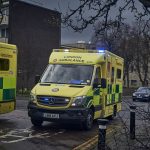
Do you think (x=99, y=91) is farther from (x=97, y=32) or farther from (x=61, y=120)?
(x=97, y=32)

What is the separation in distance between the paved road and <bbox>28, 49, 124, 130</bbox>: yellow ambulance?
392mm

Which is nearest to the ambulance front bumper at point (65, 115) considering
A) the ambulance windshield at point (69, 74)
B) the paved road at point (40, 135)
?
the paved road at point (40, 135)

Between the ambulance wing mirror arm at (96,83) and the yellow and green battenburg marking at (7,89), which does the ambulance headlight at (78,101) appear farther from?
the yellow and green battenburg marking at (7,89)

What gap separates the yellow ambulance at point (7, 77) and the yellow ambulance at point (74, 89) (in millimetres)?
1204

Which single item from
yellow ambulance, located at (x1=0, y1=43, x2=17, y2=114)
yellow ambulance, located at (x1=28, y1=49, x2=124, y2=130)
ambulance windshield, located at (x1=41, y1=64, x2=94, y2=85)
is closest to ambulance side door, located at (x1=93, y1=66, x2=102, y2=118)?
yellow ambulance, located at (x1=28, y1=49, x2=124, y2=130)

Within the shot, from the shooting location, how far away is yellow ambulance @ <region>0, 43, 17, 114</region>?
16.0 m

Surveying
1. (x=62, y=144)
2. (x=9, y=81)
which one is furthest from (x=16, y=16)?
(x=62, y=144)

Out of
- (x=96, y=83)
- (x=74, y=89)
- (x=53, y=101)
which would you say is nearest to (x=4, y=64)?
(x=53, y=101)

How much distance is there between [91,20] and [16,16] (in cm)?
6020

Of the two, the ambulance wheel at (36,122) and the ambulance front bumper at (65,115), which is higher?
the ambulance front bumper at (65,115)

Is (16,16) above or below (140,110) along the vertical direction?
above

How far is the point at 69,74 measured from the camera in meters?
15.7

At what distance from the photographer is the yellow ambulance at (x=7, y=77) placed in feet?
52.4

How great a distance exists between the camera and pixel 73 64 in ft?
52.6
